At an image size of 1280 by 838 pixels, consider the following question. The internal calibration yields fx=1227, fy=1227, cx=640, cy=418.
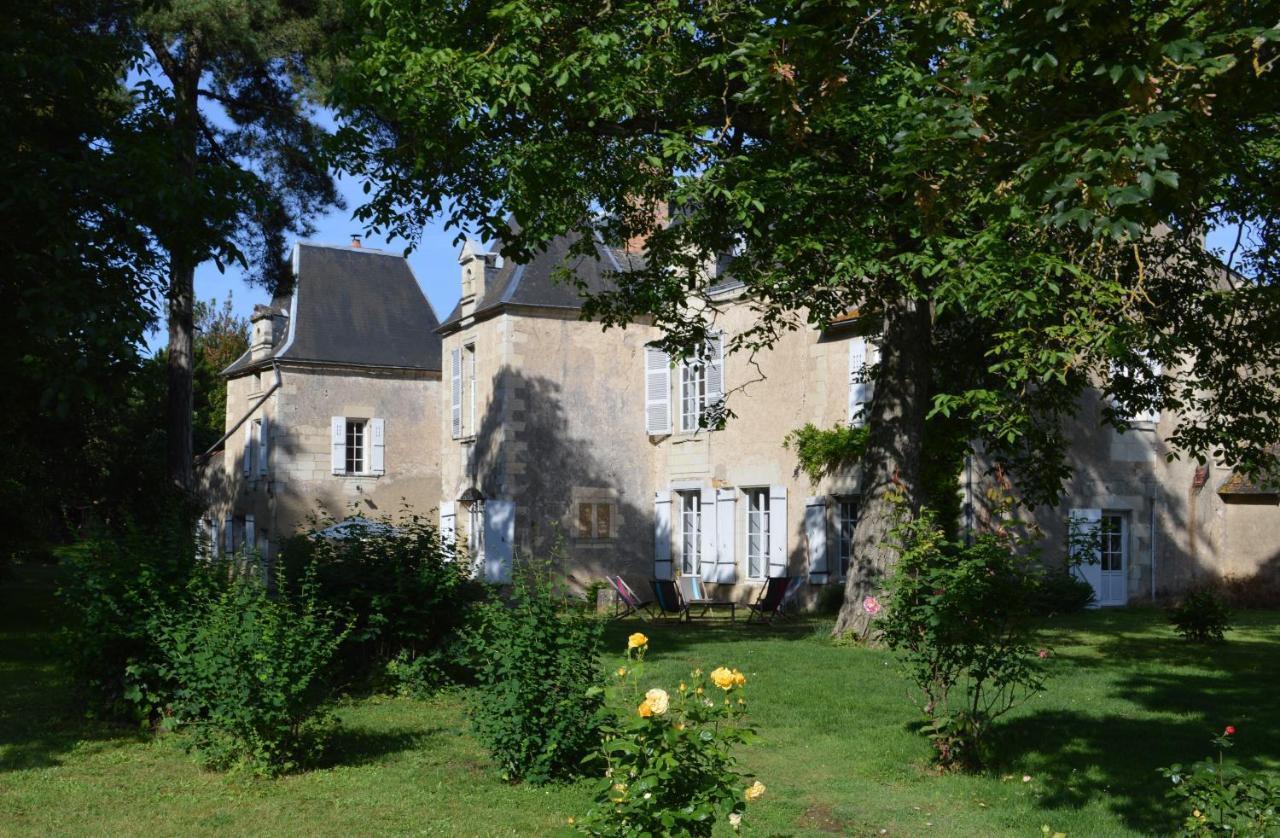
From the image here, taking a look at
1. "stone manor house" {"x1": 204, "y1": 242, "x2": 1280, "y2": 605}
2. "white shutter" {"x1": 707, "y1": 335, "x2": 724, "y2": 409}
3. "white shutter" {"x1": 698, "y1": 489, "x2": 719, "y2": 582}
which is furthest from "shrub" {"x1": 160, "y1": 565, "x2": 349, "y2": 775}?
"white shutter" {"x1": 707, "y1": 335, "x2": 724, "y2": 409}

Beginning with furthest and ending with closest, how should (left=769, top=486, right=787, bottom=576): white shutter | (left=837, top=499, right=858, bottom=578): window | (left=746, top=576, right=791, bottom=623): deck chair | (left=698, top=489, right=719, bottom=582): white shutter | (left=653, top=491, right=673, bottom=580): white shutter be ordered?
1. (left=653, top=491, right=673, bottom=580): white shutter
2. (left=698, top=489, right=719, bottom=582): white shutter
3. (left=769, top=486, right=787, bottom=576): white shutter
4. (left=837, top=499, right=858, bottom=578): window
5. (left=746, top=576, right=791, bottom=623): deck chair

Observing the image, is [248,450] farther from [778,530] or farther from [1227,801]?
[1227,801]

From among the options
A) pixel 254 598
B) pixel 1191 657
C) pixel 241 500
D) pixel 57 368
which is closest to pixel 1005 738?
pixel 254 598

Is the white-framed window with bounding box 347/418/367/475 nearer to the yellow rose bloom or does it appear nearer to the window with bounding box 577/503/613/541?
the window with bounding box 577/503/613/541

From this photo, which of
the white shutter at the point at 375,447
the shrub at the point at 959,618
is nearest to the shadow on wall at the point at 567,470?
the white shutter at the point at 375,447

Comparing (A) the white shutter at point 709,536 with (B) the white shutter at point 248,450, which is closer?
(A) the white shutter at point 709,536

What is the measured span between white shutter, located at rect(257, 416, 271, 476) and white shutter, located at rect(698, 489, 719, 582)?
10.7 metres

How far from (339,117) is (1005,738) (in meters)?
8.00

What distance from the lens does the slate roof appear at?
27.5 m

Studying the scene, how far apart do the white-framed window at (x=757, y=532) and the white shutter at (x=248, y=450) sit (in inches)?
509

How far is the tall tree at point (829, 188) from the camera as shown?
740 cm

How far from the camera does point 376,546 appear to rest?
33.6 ft

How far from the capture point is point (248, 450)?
28234 mm

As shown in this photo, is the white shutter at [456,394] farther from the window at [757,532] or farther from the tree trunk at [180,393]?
the tree trunk at [180,393]
